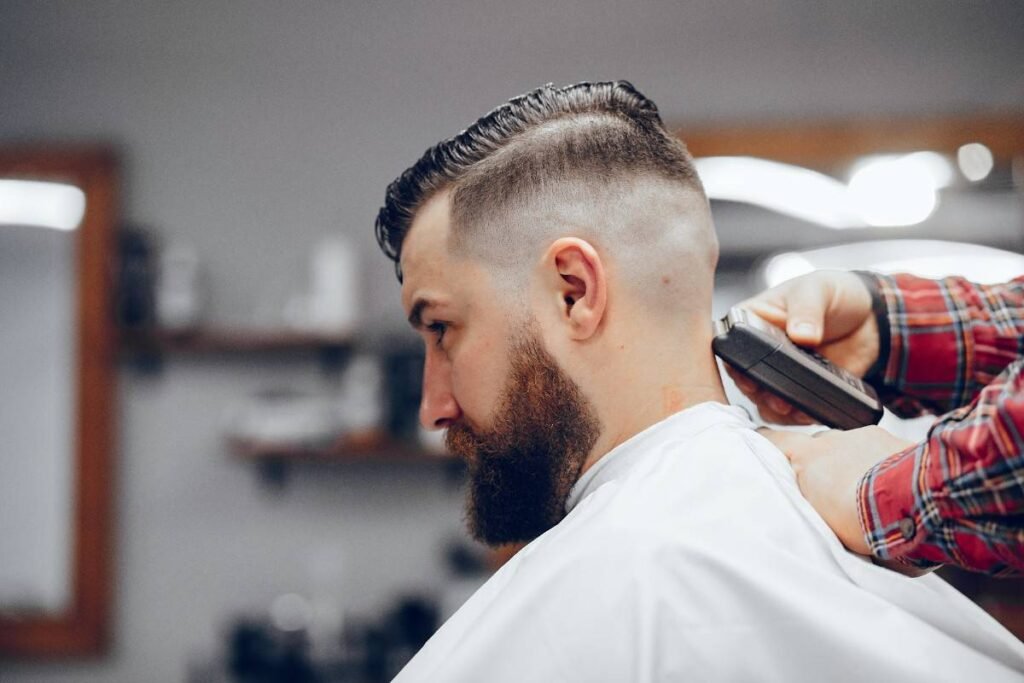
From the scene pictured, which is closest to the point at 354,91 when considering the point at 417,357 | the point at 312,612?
the point at 417,357

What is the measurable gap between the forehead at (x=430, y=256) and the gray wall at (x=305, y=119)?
2.36 metres

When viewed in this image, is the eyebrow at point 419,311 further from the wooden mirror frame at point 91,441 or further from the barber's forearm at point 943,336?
the wooden mirror frame at point 91,441

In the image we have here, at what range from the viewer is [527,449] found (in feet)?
3.84

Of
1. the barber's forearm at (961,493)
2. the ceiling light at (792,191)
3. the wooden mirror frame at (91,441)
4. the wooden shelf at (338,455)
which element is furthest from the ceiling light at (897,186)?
the wooden mirror frame at (91,441)

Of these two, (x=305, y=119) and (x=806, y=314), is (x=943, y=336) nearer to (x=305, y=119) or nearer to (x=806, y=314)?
(x=806, y=314)

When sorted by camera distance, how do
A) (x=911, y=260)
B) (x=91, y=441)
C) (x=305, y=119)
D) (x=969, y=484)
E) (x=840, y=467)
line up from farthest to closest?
(x=305, y=119), (x=91, y=441), (x=911, y=260), (x=840, y=467), (x=969, y=484)

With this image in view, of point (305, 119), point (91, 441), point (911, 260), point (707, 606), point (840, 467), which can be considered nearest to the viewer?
point (707, 606)

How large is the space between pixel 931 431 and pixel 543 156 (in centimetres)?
65

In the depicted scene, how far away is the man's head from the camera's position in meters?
1.10

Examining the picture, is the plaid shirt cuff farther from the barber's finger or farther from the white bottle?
the white bottle

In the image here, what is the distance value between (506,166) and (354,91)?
264cm

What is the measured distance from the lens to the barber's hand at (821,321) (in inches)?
46.1

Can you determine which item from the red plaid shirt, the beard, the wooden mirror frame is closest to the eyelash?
the beard

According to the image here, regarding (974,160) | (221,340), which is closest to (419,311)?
(221,340)
